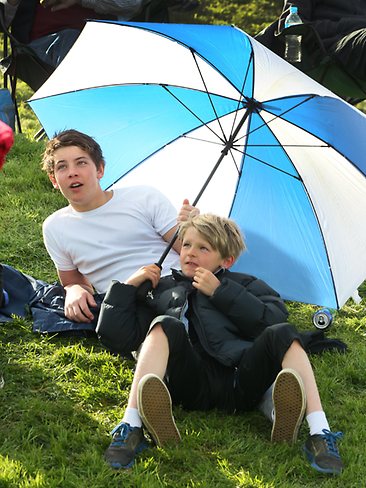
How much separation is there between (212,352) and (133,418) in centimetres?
50

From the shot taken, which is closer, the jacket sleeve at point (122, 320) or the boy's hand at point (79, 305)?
the jacket sleeve at point (122, 320)

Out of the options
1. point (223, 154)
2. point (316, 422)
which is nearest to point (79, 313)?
point (223, 154)

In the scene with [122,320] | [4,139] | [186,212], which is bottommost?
[122,320]

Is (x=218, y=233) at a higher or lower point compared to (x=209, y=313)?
higher

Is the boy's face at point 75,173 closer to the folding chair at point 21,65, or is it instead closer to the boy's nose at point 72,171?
the boy's nose at point 72,171

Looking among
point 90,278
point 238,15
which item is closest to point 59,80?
point 90,278

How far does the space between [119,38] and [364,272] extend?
164cm

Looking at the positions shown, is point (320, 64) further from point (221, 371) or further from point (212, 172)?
point (221, 371)

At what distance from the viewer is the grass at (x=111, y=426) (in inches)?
126

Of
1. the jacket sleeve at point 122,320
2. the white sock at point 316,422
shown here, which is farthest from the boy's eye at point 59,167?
the white sock at point 316,422

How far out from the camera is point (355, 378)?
4230 mm

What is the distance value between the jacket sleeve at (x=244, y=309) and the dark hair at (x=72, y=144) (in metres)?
1.08

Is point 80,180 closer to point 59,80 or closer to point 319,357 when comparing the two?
point 59,80

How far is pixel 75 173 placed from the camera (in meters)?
4.33
